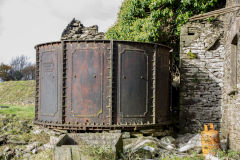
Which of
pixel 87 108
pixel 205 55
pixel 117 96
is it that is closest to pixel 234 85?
pixel 205 55

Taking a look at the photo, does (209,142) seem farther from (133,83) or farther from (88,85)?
(88,85)

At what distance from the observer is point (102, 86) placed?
7137 mm

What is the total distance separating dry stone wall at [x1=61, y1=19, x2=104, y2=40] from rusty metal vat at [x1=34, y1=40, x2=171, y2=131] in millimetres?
7508

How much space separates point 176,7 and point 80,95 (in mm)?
5949

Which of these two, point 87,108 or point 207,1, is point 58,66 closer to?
point 87,108

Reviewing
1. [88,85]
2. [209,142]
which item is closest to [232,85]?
[209,142]

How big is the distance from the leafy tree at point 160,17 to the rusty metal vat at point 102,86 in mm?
3166

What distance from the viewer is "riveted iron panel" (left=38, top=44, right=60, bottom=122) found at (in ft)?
24.8

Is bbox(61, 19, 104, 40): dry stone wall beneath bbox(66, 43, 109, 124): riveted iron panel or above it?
above

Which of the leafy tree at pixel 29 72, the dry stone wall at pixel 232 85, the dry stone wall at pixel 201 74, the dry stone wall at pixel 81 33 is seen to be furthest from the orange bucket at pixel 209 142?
the leafy tree at pixel 29 72

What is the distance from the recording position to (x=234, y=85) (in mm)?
6957

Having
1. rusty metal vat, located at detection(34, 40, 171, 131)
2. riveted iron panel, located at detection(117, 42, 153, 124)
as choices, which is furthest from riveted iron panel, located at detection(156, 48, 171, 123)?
riveted iron panel, located at detection(117, 42, 153, 124)

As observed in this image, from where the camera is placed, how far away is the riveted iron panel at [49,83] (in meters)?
7.55

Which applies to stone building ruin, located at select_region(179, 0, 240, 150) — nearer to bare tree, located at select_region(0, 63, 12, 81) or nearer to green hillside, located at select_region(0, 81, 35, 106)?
green hillside, located at select_region(0, 81, 35, 106)
